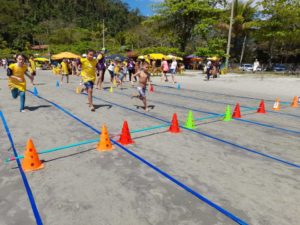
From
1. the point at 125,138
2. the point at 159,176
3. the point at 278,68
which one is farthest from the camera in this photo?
the point at 278,68

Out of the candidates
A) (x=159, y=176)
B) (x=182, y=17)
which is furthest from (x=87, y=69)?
(x=182, y=17)

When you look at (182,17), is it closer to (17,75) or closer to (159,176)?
(17,75)

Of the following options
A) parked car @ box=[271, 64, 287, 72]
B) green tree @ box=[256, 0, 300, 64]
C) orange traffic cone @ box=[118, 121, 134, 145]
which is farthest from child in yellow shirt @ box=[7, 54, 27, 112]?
parked car @ box=[271, 64, 287, 72]

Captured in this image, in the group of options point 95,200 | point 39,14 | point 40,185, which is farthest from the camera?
point 39,14

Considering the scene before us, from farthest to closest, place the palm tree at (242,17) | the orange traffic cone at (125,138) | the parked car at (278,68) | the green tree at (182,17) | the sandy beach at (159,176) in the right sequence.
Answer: the parked car at (278,68), the palm tree at (242,17), the green tree at (182,17), the orange traffic cone at (125,138), the sandy beach at (159,176)

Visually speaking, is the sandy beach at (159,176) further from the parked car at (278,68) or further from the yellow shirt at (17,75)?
the parked car at (278,68)

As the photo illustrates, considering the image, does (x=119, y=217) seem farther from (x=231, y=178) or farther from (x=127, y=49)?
(x=127, y=49)

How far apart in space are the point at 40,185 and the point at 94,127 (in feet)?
9.59

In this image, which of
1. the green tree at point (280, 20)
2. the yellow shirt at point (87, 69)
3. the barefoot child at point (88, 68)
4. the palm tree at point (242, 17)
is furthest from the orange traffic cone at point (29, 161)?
the palm tree at point (242, 17)

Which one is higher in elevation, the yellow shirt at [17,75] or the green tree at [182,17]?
the green tree at [182,17]

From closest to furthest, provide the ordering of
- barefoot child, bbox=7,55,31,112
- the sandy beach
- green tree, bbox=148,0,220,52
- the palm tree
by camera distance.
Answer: the sandy beach < barefoot child, bbox=7,55,31,112 < green tree, bbox=148,0,220,52 < the palm tree

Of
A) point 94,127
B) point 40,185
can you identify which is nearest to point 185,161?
point 40,185

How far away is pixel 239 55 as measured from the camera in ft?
167

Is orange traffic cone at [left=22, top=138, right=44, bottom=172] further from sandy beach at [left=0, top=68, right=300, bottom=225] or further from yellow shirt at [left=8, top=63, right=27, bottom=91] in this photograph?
yellow shirt at [left=8, top=63, right=27, bottom=91]
